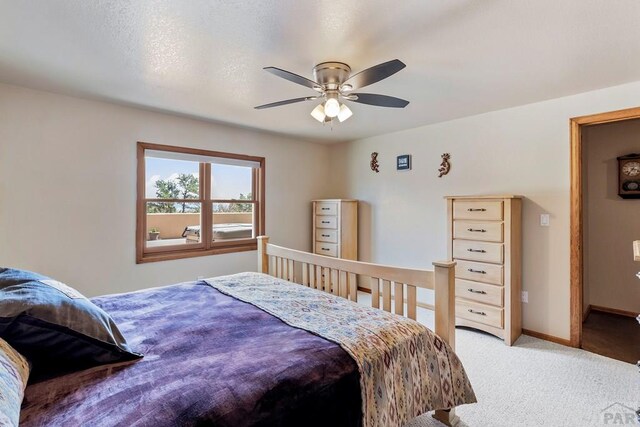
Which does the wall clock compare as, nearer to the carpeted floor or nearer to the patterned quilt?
the carpeted floor

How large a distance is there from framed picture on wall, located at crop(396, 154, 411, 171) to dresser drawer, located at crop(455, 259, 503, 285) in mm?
1467

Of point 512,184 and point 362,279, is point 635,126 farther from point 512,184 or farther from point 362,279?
point 362,279

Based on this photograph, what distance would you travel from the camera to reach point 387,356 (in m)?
1.44

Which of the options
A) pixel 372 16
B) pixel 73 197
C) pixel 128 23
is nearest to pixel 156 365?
pixel 128 23

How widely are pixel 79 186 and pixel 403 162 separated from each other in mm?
3613

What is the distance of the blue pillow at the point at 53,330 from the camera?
108 centimetres

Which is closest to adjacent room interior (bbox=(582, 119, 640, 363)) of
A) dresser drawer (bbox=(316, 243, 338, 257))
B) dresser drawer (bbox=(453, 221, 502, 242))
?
dresser drawer (bbox=(453, 221, 502, 242))

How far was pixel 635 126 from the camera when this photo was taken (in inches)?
136

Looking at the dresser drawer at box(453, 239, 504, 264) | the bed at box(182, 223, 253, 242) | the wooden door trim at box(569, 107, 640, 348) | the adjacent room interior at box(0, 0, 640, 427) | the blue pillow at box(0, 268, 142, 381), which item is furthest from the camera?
the bed at box(182, 223, 253, 242)

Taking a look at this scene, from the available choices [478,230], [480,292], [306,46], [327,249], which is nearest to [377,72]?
[306,46]

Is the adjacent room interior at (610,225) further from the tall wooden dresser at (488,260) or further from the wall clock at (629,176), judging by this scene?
the tall wooden dresser at (488,260)

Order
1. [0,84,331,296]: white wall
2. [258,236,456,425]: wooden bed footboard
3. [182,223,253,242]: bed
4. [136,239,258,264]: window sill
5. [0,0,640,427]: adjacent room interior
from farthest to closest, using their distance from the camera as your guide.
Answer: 1. [182,223,253,242]: bed
2. [136,239,258,264]: window sill
3. [0,84,331,296]: white wall
4. [258,236,456,425]: wooden bed footboard
5. [0,0,640,427]: adjacent room interior

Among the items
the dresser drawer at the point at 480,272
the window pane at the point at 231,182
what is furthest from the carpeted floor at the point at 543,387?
the window pane at the point at 231,182

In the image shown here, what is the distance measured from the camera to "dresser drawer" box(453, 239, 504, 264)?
2954 millimetres
